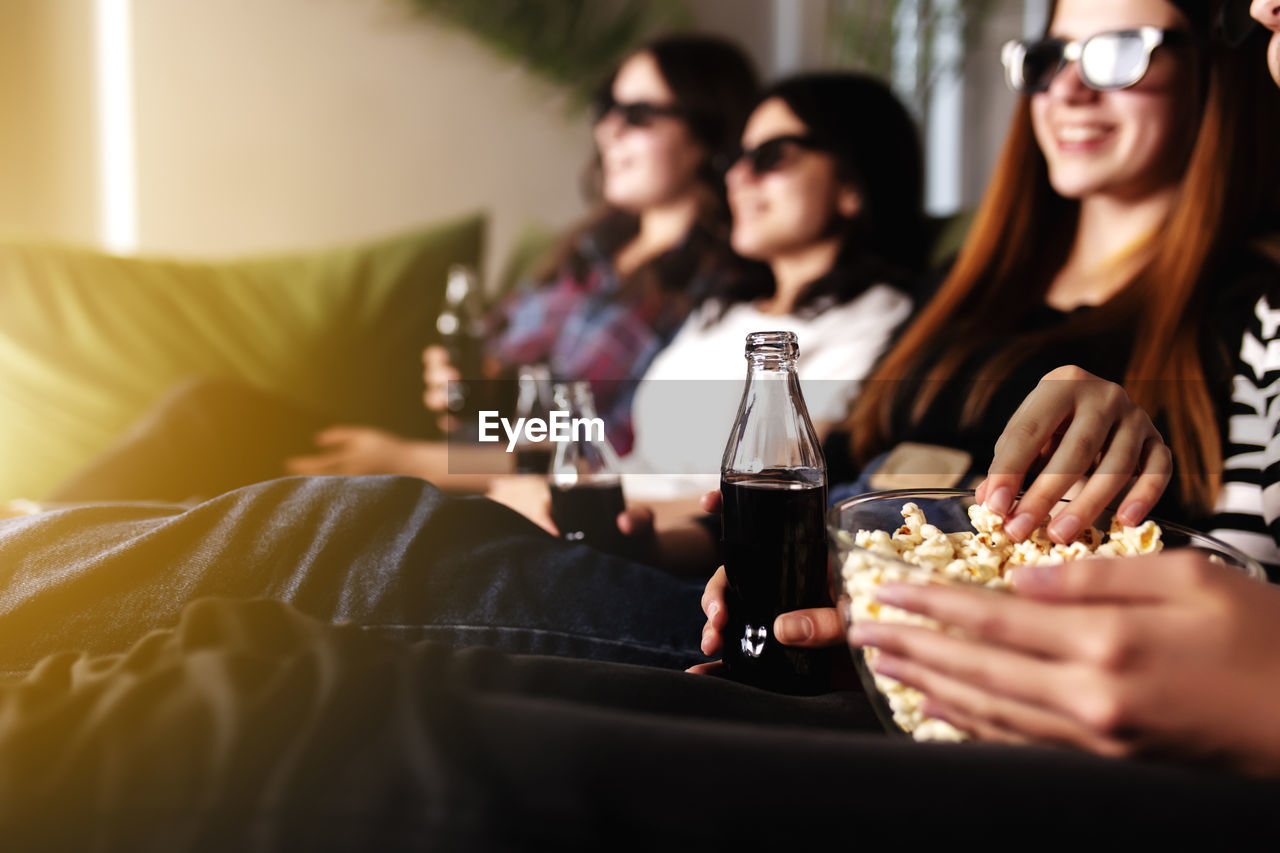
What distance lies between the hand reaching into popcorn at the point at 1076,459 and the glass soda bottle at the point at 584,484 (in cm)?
37

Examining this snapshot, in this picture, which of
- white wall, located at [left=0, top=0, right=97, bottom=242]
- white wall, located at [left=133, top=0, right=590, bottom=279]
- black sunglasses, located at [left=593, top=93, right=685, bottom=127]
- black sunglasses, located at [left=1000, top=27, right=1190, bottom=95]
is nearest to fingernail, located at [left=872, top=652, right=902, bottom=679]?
black sunglasses, located at [left=1000, top=27, right=1190, bottom=95]

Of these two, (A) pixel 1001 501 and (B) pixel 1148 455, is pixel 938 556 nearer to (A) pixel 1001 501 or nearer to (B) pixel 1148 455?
(A) pixel 1001 501

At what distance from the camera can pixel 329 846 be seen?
0.34m

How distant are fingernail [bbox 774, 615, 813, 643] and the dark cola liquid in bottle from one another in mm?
11

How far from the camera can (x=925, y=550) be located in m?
0.47

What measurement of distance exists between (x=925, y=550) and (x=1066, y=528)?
0.08 metres

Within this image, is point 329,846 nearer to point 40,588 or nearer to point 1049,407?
point 40,588

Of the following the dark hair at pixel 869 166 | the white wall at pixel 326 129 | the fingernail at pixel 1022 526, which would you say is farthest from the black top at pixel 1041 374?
the white wall at pixel 326 129

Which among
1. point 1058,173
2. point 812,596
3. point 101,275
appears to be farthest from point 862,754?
point 101,275

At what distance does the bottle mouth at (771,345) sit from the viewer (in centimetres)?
55

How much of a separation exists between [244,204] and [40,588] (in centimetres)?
171

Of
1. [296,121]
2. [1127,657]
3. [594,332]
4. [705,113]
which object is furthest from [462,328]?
[1127,657]

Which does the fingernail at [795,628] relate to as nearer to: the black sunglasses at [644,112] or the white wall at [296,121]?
the black sunglasses at [644,112]

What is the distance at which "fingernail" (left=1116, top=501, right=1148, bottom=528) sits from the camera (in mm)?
505
